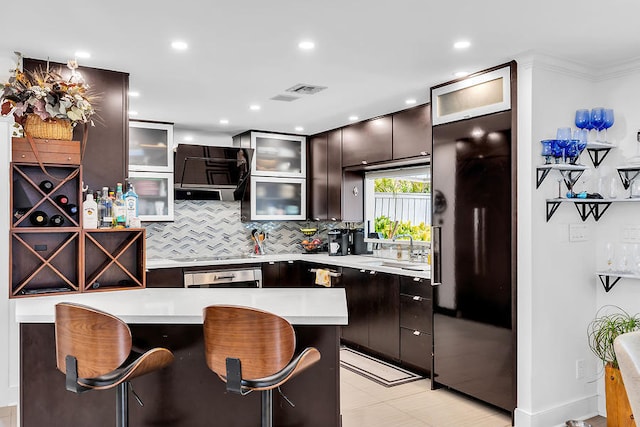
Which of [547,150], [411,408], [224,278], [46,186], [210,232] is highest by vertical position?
[547,150]

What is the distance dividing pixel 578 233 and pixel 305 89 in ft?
7.48

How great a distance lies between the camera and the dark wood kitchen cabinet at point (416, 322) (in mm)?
4137

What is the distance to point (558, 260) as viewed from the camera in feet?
11.1

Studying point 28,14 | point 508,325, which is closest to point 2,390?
point 28,14

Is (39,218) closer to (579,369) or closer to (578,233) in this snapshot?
(578,233)

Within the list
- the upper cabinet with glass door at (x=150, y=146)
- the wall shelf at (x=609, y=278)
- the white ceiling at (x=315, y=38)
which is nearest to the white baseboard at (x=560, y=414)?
the wall shelf at (x=609, y=278)

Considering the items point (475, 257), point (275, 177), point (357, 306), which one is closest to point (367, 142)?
point (275, 177)

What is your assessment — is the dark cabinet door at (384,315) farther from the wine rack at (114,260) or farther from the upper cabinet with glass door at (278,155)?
the wine rack at (114,260)

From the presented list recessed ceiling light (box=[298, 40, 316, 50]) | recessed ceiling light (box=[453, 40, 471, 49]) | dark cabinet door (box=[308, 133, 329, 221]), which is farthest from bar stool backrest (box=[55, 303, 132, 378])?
dark cabinet door (box=[308, 133, 329, 221])

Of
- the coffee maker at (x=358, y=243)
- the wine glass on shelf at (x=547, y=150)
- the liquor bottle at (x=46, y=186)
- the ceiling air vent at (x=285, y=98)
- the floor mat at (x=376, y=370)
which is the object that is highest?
the ceiling air vent at (x=285, y=98)

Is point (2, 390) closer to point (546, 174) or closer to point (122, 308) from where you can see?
point (122, 308)

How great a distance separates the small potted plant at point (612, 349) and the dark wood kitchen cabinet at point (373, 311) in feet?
5.13

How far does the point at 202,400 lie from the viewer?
2559 millimetres

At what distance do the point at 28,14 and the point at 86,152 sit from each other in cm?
99
